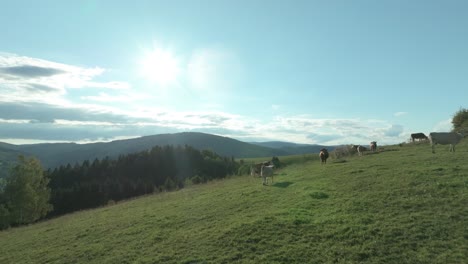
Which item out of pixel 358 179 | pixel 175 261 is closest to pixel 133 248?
pixel 175 261

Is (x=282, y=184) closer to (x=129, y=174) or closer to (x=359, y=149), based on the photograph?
(x=359, y=149)

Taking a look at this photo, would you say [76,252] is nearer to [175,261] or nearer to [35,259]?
[35,259]

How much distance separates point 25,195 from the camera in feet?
209

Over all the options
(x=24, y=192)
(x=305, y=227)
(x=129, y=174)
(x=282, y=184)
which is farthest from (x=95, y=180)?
(x=305, y=227)

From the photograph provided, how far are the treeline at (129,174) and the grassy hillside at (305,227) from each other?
81.7 meters

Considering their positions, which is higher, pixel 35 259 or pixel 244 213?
pixel 244 213

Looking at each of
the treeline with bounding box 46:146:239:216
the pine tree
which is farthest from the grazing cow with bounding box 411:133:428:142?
the treeline with bounding box 46:146:239:216

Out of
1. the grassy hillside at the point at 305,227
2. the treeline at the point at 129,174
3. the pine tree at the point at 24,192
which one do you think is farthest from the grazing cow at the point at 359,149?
the treeline at the point at 129,174

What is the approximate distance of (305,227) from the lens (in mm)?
15609

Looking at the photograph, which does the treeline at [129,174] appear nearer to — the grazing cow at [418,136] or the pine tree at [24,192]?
the pine tree at [24,192]

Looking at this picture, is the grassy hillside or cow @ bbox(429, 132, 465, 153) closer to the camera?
the grassy hillside

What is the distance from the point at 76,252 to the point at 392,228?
15.0m

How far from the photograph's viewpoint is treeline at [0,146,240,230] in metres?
65.0

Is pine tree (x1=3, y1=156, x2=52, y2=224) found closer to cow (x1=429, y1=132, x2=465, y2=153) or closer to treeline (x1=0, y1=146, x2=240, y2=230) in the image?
treeline (x1=0, y1=146, x2=240, y2=230)
